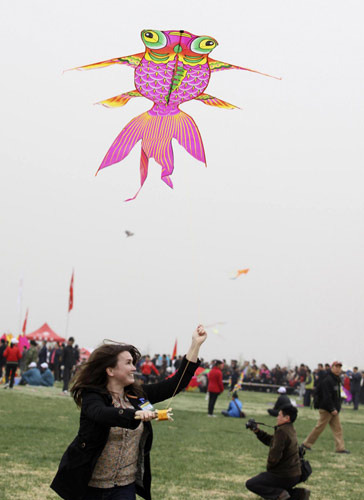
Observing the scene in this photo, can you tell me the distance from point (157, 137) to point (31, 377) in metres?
22.3


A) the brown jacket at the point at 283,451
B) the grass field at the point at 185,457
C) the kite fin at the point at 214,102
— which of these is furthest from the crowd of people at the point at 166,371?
the kite fin at the point at 214,102

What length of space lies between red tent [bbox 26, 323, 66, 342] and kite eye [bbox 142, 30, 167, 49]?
34.3 m

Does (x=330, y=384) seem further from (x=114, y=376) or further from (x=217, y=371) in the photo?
(x=114, y=376)

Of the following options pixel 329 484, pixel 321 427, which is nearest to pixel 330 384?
pixel 321 427

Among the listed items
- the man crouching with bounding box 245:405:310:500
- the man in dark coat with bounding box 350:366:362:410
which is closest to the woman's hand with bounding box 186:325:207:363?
the man crouching with bounding box 245:405:310:500

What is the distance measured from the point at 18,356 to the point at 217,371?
647cm

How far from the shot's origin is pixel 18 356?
67.4ft

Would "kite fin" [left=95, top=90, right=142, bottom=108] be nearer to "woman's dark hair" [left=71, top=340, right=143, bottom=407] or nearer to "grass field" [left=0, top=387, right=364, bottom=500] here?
"woman's dark hair" [left=71, top=340, right=143, bottom=407]

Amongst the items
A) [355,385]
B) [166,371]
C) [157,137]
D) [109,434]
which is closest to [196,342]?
[109,434]

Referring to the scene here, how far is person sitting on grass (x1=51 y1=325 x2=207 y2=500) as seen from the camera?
A: 12.5 ft

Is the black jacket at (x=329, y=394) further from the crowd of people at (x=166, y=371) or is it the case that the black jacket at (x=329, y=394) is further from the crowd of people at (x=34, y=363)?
the crowd of people at (x=34, y=363)

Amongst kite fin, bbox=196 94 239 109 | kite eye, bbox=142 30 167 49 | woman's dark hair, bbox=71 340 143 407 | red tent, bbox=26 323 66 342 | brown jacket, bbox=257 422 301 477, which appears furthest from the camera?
red tent, bbox=26 323 66 342

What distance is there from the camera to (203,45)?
15.0ft

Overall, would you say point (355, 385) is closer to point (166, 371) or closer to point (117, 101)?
point (166, 371)
